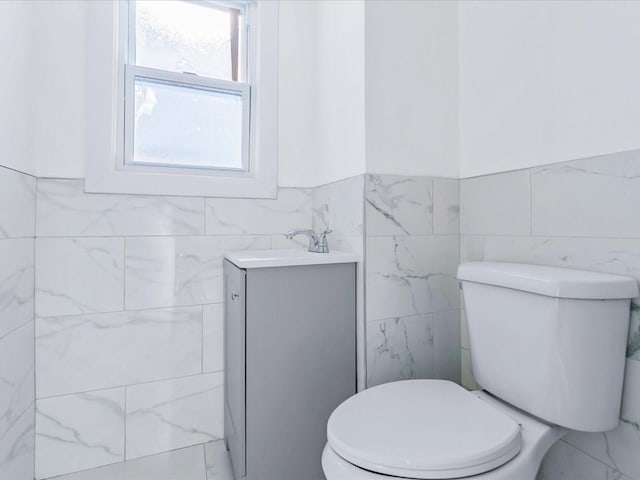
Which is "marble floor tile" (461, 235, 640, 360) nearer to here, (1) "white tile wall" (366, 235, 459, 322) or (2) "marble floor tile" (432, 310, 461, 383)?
(1) "white tile wall" (366, 235, 459, 322)

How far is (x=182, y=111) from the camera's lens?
5.20 feet

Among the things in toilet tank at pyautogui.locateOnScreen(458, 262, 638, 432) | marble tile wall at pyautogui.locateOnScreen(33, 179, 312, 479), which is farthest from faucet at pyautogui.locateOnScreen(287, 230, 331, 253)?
toilet tank at pyautogui.locateOnScreen(458, 262, 638, 432)

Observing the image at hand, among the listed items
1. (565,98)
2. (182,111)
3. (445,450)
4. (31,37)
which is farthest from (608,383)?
(31,37)

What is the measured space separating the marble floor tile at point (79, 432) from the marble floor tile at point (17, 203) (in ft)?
2.12

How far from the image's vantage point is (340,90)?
1455mm

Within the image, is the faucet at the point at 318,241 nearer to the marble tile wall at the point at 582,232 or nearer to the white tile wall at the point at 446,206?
the white tile wall at the point at 446,206

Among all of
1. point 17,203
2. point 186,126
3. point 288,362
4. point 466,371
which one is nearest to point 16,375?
point 17,203

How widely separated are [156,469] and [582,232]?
167cm

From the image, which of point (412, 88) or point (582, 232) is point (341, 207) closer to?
point (412, 88)

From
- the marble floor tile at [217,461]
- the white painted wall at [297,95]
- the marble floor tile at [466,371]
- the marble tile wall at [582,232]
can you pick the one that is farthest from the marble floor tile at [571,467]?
the white painted wall at [297,95]

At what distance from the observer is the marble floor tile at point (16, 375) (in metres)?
1.05

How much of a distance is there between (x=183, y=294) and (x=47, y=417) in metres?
0.63

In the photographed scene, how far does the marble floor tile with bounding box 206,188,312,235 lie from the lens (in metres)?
1.54

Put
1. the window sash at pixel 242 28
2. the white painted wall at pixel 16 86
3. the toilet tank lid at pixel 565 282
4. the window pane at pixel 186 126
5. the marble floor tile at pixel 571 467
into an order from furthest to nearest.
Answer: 1. the window sash at pixel 242 28
2. the window pane at pixel 186 126
3. the white painted wall at pixel 16 86
4. the marble floor tile at pixel 571 467
5. the toilet tank lid at pixel 565 282
